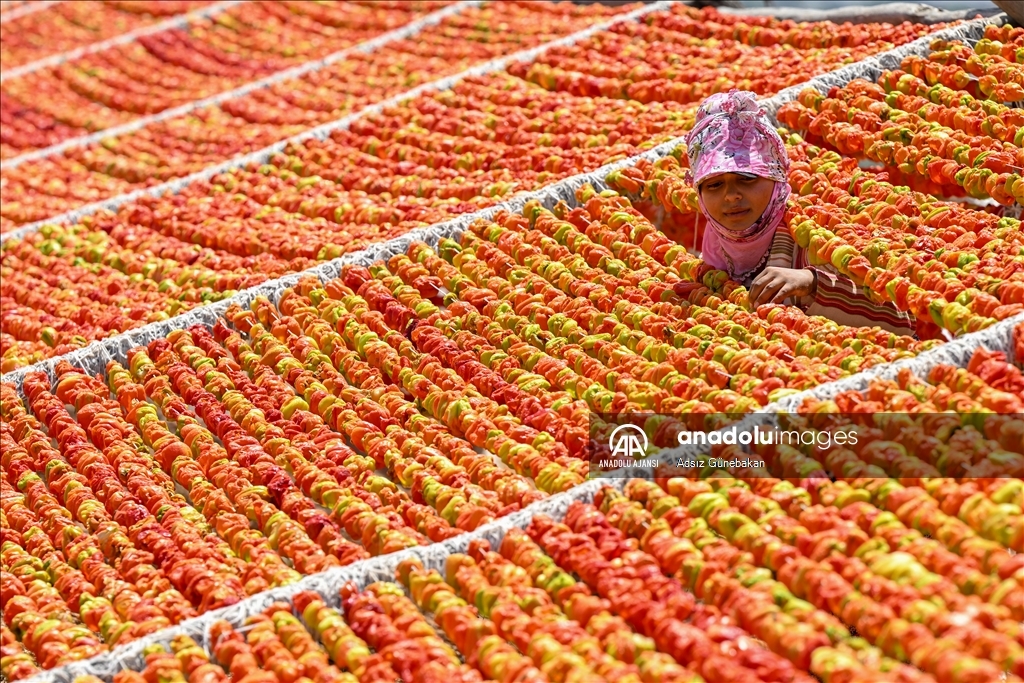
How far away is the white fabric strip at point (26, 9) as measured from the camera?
757 centimetres

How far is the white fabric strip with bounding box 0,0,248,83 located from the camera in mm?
6777

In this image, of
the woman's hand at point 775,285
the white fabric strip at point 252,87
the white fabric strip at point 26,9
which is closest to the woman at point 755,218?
the woman's hand at point 775,285

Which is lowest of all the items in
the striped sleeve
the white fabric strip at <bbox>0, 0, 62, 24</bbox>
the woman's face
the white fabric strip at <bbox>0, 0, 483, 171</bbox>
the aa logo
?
the white fabric strip at <bbox>0, 0, 62, 24</bbox>

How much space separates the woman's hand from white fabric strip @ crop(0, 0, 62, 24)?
5.90m

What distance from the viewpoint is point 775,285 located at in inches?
120

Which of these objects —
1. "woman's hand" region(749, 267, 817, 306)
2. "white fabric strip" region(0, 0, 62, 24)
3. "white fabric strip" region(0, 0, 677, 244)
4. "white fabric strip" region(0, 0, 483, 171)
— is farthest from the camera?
"white fabric strip" region(0, 0, 62, 24)

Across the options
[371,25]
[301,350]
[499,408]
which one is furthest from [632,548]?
[371,25]

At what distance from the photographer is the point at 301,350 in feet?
11.5

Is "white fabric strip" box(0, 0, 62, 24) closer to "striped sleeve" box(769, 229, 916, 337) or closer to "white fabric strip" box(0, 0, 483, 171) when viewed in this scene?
"white fabric strip" box(0, 0, 483, 171)

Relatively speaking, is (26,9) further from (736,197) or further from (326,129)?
(736,197)

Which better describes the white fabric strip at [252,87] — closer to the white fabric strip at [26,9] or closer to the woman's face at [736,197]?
the white fabric strip at [26,9]

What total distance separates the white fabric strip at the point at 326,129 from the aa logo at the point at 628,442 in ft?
8.49

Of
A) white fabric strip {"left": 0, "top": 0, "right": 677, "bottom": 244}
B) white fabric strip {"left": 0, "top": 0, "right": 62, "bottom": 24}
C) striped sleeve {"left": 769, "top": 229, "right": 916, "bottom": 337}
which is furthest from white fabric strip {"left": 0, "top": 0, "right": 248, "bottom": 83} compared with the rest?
striped sleeve {"left": 769, "top": 229, "right": 916, "bottom": 337}

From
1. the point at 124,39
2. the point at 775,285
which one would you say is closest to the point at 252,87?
the point at 124,39
